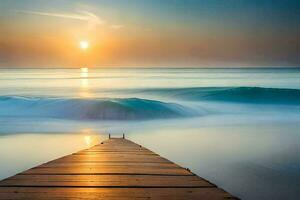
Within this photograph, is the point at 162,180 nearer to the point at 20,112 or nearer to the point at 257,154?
the point at 257,154

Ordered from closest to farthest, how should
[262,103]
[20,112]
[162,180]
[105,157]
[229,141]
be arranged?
1. [162,180]
2. [105,157]
3. [229,141]
4. [20,112]
5. [262,103]

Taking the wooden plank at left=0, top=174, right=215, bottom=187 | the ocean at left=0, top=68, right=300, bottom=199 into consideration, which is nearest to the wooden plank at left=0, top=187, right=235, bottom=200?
the wooden plank at left=0, top=174, right=215, bottom=187

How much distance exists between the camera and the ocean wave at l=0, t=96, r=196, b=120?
17891 mm

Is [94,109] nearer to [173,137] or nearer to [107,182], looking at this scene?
[173,137]

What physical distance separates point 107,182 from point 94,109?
15.0 m

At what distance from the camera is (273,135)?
12672mm

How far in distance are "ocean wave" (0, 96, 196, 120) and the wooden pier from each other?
12.0 metres

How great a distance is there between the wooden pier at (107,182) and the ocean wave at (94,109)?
1197cm

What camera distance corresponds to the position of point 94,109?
1892 centimetres

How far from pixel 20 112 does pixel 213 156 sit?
1337 cm

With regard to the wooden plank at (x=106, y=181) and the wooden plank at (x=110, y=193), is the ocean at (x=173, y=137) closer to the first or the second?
the wooden plank at (x=106, y=181)

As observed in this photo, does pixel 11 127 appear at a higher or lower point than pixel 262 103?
lower

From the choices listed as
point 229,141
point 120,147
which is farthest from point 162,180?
point 229,141

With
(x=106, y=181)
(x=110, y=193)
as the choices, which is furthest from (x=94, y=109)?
(x=110, y=193)
